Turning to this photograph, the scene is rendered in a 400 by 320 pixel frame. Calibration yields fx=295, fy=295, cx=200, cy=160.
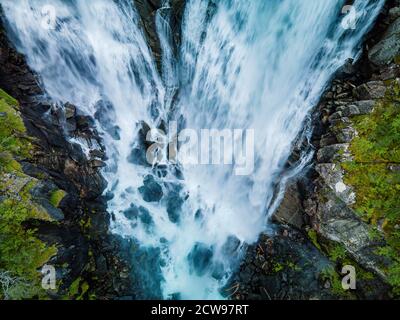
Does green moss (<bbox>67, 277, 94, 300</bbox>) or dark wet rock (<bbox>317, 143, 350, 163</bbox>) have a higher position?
dark wet rock (<bbox>317, 143, 350, 163</bbox>)

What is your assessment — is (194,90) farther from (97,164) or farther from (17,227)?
(17,227)

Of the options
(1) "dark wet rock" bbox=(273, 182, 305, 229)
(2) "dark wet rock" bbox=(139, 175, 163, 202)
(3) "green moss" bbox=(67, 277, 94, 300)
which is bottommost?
(3) "green moss" bbox=(67, 277, 94, 300)

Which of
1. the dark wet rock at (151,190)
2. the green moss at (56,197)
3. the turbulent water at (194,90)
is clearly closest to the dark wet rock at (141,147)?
the turbulent water at (194,90)

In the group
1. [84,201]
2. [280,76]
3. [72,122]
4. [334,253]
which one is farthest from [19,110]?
[334,253]

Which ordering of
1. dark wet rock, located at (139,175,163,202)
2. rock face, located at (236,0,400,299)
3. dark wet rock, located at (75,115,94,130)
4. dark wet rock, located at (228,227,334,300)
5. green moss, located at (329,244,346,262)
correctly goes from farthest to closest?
dark wet rock, located at (139,175,163,202) → dark wet rock, located at (75,115,94,130) → dark wet rock, located at (228,227,334,300) → green moss, located at (329,244,346,262) → rock face, located at (236,0,400,299)

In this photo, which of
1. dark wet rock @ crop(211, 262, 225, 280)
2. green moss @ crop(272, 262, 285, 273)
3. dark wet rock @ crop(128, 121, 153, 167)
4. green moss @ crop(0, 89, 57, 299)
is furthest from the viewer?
→ dark wet rock @ crop(128, 121, 153, 167)

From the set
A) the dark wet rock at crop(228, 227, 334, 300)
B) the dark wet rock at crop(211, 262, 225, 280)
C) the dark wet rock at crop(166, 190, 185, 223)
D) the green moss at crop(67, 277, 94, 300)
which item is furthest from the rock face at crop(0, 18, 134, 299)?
the dark wet rock at crop(228, 227, 334, 300)

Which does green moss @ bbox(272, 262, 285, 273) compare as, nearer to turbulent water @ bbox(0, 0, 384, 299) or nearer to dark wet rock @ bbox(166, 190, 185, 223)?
turbulent water @ bbox(0, 0, 384, 299)
